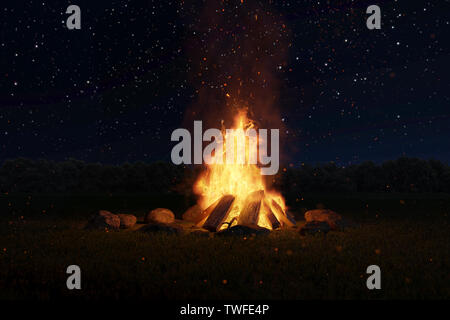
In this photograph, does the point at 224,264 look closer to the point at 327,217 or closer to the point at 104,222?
the point at 104,222

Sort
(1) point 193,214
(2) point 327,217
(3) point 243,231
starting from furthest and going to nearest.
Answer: (1) point 193,214
(2) point 327,217
(3) point 243,231

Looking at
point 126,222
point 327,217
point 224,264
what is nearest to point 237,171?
point 327,217

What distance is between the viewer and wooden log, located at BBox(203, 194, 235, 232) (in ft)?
45.8

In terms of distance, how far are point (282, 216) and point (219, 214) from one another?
2.72 m

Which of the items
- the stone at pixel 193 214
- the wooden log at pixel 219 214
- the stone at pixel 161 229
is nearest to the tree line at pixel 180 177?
the stone at pixel 193 214

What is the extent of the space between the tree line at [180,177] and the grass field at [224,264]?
116 feet

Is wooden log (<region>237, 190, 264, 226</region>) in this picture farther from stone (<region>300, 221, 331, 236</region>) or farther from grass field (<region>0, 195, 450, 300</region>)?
stone (<region>300, 221, 331, 236</region>)

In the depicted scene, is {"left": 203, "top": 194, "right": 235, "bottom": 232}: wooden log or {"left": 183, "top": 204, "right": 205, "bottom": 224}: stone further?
{"left": 183, "top": 204, "right": 205, "bottom": 224}: stone

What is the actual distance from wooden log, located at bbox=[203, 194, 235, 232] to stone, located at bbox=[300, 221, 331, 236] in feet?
9.69

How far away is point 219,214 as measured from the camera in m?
14.4

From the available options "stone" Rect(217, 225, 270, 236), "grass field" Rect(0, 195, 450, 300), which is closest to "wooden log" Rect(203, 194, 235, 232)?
"stone" Rect(217, 225, 270, 236)

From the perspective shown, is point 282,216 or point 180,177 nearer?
point 282,216
